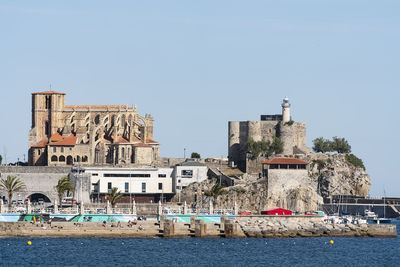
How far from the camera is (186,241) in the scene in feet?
337

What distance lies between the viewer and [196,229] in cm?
10400

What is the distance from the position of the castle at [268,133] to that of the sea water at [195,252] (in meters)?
45.4

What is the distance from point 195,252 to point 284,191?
4907 centimetres

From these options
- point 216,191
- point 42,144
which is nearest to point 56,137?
point 42,144

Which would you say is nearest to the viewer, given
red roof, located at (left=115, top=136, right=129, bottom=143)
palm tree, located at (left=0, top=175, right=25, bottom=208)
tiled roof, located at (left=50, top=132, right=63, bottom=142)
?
palm tree, located at (left=0, top=175, right=25, bottom=208)

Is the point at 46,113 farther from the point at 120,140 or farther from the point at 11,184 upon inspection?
the point at 11,184

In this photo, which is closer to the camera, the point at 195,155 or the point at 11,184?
the point at 11,184

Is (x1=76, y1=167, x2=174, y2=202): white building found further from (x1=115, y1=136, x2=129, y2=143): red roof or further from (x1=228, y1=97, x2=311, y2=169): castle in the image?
(x1=228, y1=97, x2=311, y2=169): castle

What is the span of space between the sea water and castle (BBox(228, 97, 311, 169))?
45441 millimetres

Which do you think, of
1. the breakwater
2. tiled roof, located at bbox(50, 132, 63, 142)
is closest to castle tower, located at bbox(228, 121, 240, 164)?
tiled roof, located at bbox(50, 132, 63, 142)

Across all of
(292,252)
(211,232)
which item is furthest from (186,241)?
(292,252)

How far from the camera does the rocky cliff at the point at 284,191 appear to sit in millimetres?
142500

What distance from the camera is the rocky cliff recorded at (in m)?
142


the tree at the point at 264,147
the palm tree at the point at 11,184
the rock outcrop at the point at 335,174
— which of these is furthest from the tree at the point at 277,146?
the palm tree at the point at 11,184
